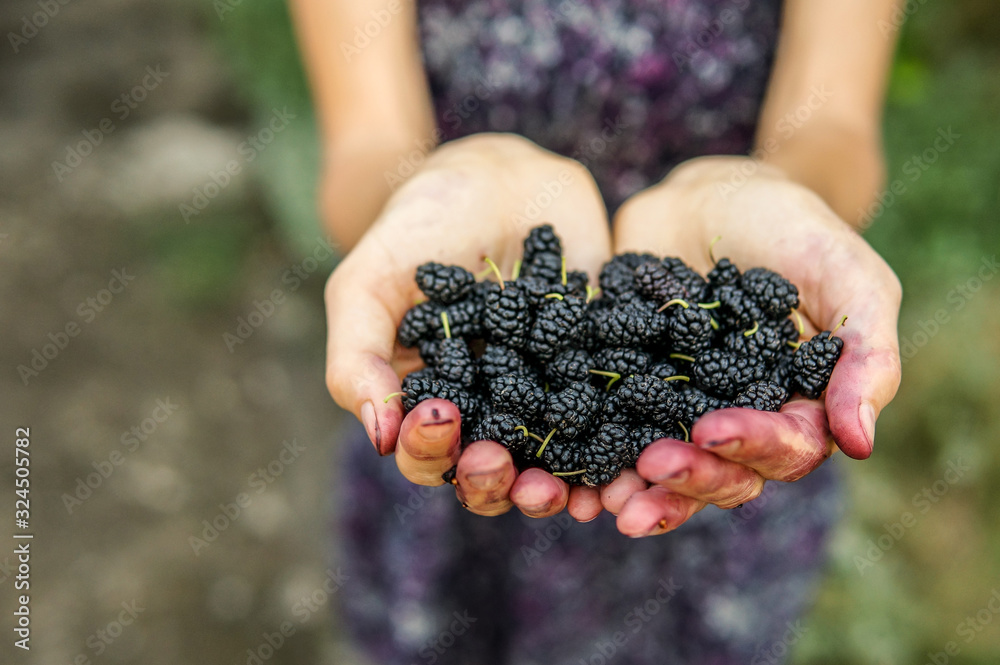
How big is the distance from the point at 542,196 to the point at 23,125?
11.4 feet

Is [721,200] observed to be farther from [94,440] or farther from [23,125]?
[23,125]

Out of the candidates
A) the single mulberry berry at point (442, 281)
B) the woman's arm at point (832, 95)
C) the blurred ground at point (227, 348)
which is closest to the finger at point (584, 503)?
the single mulberry berry at point (442, 281)

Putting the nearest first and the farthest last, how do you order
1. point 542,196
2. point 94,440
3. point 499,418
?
point 499,418 < point 542,196 < point 94,440

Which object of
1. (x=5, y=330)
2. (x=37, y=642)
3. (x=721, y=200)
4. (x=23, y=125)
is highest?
(x=721, y=200)

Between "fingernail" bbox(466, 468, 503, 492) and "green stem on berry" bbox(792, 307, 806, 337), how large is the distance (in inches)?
35.7

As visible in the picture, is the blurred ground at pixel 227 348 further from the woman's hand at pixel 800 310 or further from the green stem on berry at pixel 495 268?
the green stem on berry at pixel 495 268

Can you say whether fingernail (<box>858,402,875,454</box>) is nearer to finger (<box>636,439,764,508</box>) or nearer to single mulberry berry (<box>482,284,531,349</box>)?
finger (<box>636,439,764,508</box>)

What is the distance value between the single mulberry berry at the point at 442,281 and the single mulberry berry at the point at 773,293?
29.1 inches

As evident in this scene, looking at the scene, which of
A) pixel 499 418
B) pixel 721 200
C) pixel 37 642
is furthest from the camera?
pixel 37 642

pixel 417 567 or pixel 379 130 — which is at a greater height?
pixel 379 130

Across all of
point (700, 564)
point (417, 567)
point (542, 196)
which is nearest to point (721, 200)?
point (542, 196)

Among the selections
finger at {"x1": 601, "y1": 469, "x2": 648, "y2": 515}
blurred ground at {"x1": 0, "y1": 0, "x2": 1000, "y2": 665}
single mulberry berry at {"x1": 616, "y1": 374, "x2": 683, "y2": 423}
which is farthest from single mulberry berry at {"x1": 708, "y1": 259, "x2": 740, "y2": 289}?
blurred ground at {"x1": 0, "y1": 0, "x2": 1000, "y2": 665}

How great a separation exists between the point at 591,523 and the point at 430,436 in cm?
121

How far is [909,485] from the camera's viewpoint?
321 cm
